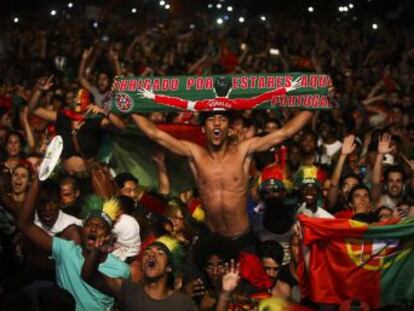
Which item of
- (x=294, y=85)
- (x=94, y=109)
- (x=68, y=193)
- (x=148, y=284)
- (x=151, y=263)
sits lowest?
(x=148, y=284)

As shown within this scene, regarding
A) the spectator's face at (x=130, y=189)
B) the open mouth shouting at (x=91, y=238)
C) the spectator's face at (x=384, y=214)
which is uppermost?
the spectator's face at (x=130, y=189)

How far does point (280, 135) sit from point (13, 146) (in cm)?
287

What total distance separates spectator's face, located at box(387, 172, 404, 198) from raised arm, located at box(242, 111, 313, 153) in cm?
105

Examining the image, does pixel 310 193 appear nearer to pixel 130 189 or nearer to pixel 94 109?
pixel 130 189

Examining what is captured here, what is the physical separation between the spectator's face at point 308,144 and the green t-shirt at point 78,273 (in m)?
3.69

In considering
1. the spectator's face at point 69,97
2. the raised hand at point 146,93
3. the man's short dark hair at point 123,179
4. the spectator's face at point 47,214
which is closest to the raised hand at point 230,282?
the spectator's face at point 47,214

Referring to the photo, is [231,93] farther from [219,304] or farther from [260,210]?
[219,304]

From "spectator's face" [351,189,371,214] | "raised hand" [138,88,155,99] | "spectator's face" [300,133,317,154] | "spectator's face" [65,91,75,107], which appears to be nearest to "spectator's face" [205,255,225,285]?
"spectator's face" [351,189,371,214]

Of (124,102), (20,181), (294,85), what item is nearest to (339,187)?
(294,85)

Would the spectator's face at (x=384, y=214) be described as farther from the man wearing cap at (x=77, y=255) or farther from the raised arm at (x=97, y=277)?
the raised arm at (x=97, y=277)

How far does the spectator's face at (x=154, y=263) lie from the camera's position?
16.7 feet

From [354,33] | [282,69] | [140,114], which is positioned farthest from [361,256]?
[354,33]

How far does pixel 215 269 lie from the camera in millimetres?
5660

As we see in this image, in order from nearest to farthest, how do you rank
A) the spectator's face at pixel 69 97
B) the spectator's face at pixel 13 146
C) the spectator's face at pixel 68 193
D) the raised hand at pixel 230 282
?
the raised hand at pixel 230 282 < the spectator's face at pixel 68 193 < the spectator's face at pixel 13 146 < the spectator's face at pixel 69 97
